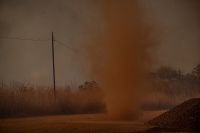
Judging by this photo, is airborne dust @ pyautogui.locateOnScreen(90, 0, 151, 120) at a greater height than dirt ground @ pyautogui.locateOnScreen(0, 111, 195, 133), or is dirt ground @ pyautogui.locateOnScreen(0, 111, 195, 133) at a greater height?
airborne dust @ pyautogui.locateOnScreen(90, 0, 151, 120)

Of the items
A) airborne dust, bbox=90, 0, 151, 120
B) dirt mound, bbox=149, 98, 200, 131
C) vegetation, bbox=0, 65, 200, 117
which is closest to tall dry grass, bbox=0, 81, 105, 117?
vegetation, bbox=0, 65, 200, 117

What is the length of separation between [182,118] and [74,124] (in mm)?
1285

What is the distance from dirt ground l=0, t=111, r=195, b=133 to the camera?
4.47 metres

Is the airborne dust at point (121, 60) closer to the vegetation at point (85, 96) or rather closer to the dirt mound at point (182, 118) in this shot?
the vegetation at point (85, 96)

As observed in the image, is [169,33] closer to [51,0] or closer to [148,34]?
[148,34]

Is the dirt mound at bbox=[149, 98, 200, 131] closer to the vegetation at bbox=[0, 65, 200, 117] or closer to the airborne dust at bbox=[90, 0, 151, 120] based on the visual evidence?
the vegetation at bbox=[0, 65, 200, 117]

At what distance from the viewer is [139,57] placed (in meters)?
4.59

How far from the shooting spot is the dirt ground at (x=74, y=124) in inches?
176

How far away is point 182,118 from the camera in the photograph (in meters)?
4.48

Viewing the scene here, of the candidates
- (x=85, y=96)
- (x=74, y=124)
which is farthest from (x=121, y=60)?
(x=74, y=124)

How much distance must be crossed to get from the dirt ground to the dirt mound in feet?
0.35

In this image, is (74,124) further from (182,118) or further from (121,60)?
(182,118)

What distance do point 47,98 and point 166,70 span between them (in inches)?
58.8

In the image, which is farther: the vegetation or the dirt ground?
the vegetation
